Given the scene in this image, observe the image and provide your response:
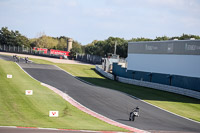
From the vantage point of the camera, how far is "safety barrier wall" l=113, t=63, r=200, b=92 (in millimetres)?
41656

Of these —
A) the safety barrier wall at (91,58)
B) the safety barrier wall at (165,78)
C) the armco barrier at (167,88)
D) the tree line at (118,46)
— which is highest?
the tree line at (118,46)

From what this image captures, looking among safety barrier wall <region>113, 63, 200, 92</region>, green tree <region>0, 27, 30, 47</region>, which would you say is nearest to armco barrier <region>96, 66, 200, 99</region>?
safety barrier wall <region>113, 63, 200, 92</region>

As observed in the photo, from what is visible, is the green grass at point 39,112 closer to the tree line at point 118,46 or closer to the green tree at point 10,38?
the tree line at point 118,46

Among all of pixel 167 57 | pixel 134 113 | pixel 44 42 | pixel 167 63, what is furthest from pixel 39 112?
pixel 44 42

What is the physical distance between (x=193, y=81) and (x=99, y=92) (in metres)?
13.2

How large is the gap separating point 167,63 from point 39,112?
103ft

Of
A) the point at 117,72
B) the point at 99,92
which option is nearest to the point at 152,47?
the point at 117,72

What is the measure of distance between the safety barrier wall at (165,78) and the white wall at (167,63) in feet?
7.66

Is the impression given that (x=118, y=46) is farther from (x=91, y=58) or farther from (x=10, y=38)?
(x=10, y=38)

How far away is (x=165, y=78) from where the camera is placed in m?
47.7

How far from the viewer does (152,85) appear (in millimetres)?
47156

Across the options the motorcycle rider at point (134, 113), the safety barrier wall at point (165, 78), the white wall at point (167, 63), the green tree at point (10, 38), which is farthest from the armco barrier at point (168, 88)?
the green tree at point (10, 38)

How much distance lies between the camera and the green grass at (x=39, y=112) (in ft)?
68.8

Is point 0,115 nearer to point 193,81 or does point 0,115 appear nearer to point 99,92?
point 99,92
